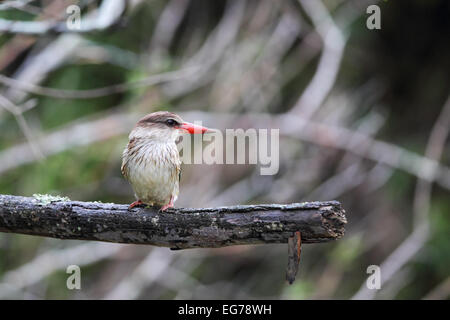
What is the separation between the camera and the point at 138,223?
8.07 ft

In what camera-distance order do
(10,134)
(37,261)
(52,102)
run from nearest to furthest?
1. (37,261)
2. (10,134)
3. (52,102)

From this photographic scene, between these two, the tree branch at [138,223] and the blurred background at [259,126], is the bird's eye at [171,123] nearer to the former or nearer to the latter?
the tree branch at [138,223]

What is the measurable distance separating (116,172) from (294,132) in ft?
7.44

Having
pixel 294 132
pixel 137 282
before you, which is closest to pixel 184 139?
pixel 294 132

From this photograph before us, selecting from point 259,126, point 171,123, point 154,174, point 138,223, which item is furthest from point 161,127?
point 259,126

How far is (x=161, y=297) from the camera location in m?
6.61

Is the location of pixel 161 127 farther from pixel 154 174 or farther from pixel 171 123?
pixel 154 174

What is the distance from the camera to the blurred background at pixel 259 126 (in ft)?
18.7

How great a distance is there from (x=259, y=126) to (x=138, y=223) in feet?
11.8

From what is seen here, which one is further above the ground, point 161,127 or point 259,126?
point 259,126

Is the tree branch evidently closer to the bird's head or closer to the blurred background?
the bird's head

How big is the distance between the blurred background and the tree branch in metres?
3.02

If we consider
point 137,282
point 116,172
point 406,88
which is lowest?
point 137,282

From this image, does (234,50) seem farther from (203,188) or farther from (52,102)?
(52,102)
